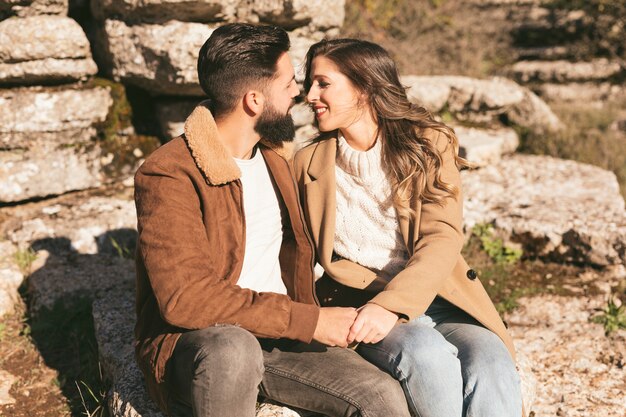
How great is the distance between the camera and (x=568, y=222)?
4.72 meters

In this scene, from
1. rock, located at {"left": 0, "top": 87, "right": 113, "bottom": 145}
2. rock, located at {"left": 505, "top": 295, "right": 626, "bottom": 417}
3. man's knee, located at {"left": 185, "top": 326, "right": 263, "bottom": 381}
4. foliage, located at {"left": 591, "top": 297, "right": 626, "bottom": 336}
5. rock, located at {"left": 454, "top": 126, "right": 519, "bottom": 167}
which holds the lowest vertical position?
rock, located at {"left": 505, "top": 295, "right": 626, "bottom": 417}

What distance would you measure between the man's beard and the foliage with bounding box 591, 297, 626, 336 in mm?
2363

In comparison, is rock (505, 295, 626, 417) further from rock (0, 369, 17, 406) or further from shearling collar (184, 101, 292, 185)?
rock (0, 369, 17, 406)

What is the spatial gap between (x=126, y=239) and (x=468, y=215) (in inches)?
97.9

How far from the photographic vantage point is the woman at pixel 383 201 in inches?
114

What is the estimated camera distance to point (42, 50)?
4.48m

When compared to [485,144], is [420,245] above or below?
above

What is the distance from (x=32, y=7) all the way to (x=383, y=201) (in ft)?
9.81

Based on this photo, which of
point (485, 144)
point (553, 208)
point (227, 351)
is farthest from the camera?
point (485, 144)

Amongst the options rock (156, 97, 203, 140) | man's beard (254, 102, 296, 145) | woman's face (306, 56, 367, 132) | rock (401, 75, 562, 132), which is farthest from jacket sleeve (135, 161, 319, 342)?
rock (401, 75, 562, 132)

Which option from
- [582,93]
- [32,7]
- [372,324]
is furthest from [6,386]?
[582,93]

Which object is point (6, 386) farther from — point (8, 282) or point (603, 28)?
point (603, 28)

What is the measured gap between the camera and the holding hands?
2.59 m

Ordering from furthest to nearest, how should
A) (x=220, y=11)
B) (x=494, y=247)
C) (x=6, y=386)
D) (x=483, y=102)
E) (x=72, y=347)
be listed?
(x=483, y=102) → (x=494, y=247) → (x=220, y=11) → (x=72, y=347) → (x=6, y=386)
